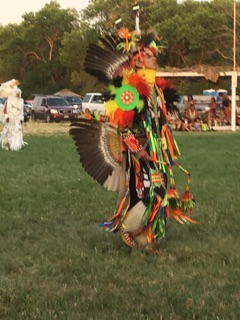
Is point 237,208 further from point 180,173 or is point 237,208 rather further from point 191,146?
point 191,146

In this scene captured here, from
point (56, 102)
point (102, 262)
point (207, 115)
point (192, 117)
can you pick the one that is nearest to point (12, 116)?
point (192, 117)

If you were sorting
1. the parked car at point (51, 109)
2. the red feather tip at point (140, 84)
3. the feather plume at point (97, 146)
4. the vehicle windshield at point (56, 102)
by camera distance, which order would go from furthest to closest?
the vehicle windshield at point (56, 102) → the parked car at point (51, 109) → the feather plume at point (97, 146) → the red feather tip at point (140, 84)

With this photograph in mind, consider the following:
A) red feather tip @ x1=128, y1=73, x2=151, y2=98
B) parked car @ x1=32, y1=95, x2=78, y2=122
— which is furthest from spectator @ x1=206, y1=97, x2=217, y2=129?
red feather tip @ x1=128, y1=73, x2=151, y2=98

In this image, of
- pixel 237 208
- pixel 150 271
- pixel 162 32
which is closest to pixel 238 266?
pixel 150 271

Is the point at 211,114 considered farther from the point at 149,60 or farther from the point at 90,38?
the point at 90,38

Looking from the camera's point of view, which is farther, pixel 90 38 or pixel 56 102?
pixel 90 38

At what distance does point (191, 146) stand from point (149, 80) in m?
12.8

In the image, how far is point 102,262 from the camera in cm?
554

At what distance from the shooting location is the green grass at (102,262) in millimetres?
4340

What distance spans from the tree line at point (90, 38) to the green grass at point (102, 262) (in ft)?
111

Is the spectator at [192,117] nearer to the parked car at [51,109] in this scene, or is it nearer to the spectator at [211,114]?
the spectator at [211,114]

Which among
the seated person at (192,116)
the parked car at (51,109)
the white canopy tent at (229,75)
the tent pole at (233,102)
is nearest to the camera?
the white canopy tent at (229,75)

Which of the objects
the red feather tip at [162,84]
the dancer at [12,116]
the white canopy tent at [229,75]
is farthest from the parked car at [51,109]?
the red feather tip at [162,84]

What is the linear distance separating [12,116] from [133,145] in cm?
1249
